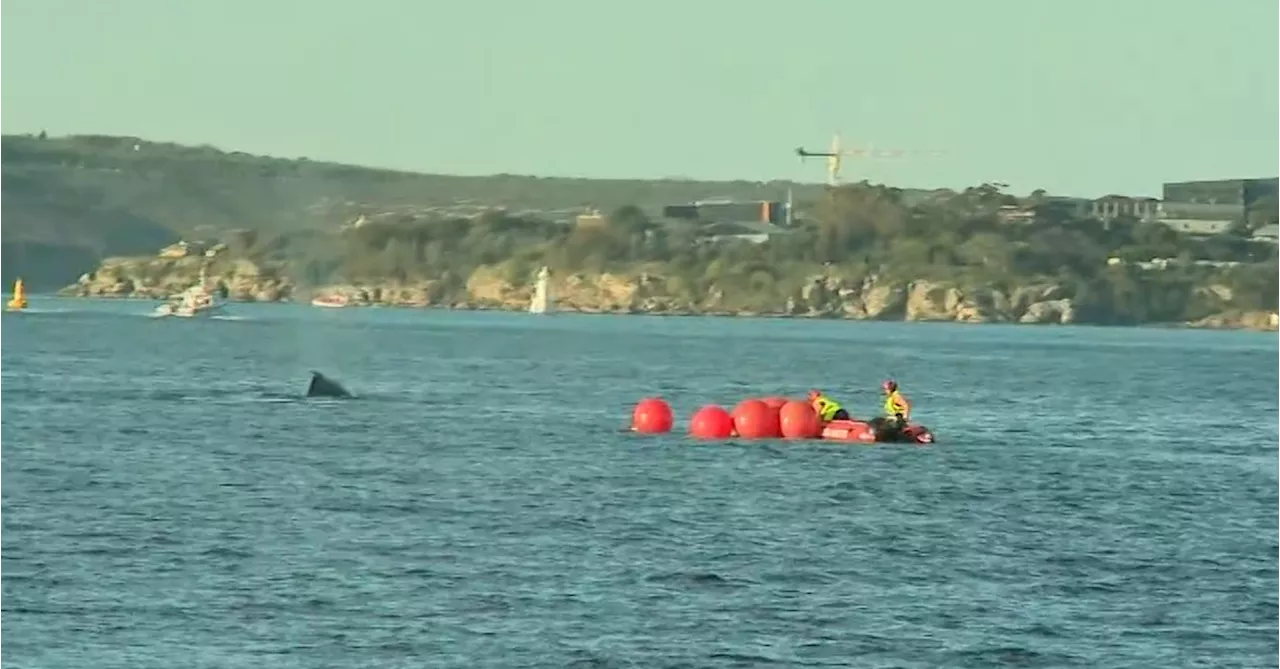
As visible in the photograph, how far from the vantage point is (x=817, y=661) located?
38.1 meters

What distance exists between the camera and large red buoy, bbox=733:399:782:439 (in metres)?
80.8

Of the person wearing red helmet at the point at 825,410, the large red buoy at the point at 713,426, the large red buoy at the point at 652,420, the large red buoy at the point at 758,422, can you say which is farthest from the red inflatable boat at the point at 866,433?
the large red buoy at the point at 652,420

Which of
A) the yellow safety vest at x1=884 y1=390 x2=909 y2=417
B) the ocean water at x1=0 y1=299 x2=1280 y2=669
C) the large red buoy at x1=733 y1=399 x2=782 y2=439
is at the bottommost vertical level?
the ocean water at x1=0 y1=299 x2=1280 y2=669

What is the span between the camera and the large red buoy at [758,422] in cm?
8081

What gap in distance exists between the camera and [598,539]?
171 ft

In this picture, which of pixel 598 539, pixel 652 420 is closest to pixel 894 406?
pixel 652 420

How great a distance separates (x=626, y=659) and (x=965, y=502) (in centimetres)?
2630

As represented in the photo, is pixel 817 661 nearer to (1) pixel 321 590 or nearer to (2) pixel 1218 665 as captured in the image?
(2) pixel 1218 665

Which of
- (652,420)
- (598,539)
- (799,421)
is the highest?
(799,421)

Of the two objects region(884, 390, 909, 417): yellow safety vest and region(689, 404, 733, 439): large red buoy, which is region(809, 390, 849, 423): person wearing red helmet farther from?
region(689, 404, 733, 439): large red buoy

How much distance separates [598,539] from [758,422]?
29.1 metres

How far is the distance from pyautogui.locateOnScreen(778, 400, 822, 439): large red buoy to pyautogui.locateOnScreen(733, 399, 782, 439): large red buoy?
263 millimetres

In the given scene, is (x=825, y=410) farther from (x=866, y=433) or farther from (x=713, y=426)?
(x=713, y=426)

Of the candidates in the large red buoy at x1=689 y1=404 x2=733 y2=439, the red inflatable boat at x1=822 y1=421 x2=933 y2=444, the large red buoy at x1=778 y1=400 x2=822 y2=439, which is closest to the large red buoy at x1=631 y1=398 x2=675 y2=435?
the large red buoy at x1=689 y1=404 x2=733 y2=439
